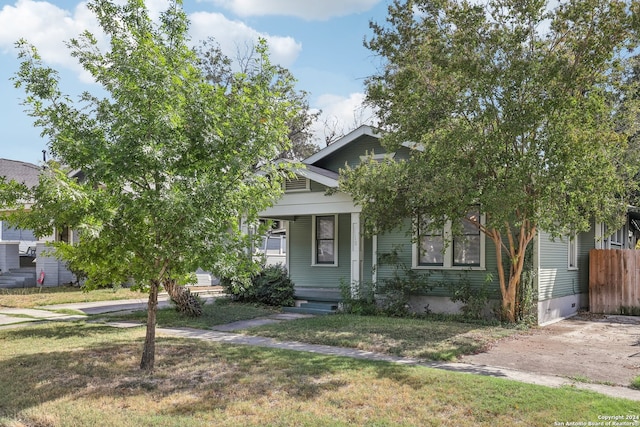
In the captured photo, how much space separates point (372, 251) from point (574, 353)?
6.76m

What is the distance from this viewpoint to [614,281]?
15.5 m

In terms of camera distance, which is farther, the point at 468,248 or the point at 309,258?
the point at 309,258

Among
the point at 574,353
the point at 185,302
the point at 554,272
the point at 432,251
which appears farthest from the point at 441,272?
the point at 185,302

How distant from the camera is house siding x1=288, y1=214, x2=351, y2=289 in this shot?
52.8 feet

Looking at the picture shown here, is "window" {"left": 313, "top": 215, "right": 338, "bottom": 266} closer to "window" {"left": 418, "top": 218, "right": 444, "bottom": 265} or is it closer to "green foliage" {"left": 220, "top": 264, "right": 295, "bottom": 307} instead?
"green foliage" {"left": 220, "top": 264, "right": 295, "bottom": 307}

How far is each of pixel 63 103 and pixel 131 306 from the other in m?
10.2

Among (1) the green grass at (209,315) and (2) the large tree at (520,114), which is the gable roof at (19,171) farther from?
(2) the large tree at (520,114)

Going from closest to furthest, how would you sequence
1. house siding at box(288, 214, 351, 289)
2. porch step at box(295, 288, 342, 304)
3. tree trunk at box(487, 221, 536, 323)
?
tree trunk at box(487, 221, 536, 323)
porch step at box(295, 288, 342, 304)
house siding at box(288, 214, 351, 289)

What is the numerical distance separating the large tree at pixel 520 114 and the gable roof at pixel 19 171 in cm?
2264

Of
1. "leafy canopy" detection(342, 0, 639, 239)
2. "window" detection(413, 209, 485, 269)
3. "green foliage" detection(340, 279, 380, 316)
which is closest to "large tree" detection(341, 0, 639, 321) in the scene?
"leafy canopy" detection(342, 0, 639, 239)

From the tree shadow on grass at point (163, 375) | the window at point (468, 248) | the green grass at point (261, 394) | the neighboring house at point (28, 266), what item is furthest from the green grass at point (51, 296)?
the window at point (468, 248)

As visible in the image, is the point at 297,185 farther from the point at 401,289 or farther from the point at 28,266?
the point at 28,266

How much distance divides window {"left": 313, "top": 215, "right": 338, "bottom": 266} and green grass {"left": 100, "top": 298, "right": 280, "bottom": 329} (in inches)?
110

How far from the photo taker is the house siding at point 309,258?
52.8ft
